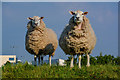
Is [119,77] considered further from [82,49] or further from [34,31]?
[34,31]

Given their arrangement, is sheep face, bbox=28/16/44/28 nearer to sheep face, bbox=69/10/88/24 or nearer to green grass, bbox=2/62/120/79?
sheep face, bbox=69/10/88/24

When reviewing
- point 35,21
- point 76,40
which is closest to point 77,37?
point 76,40

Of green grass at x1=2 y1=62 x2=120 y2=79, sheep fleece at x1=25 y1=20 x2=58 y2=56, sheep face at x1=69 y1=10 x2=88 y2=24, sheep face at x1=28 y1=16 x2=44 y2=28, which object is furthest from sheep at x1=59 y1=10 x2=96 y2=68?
sheep face at x1=28 y1=16 x2=44 y2=28

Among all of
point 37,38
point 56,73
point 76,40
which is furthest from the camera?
point 37,38

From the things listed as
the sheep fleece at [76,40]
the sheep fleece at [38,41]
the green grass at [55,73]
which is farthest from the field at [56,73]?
the sheep fleece at [38,41]

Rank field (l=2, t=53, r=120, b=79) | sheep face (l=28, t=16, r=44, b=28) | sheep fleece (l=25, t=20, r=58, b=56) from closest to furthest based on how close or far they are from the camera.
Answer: field (l=2, t=53, r=120, b=79) → sheep fleece (l=25, t=20, r=58, b=56) → sheep face (l=28, t=16, r=44, b=28)

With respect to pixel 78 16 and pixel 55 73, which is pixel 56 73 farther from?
pixel 78 16

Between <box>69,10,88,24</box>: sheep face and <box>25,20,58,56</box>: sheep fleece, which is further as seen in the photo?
<box>25,20,58,56</box>: sheep fleece

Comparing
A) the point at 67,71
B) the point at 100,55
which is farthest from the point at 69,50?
the point at 100,55

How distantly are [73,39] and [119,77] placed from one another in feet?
9.44

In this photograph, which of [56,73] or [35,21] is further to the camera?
[35,21]

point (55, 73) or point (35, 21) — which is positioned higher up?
point (35, 21)

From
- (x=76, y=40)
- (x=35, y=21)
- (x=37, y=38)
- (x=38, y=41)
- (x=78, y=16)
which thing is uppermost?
(x=35, y=21)

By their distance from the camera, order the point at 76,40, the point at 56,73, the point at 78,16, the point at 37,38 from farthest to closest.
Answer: the point at 37,38 → the point at 76,40 → the point at 78,16 → the point at 56,73
